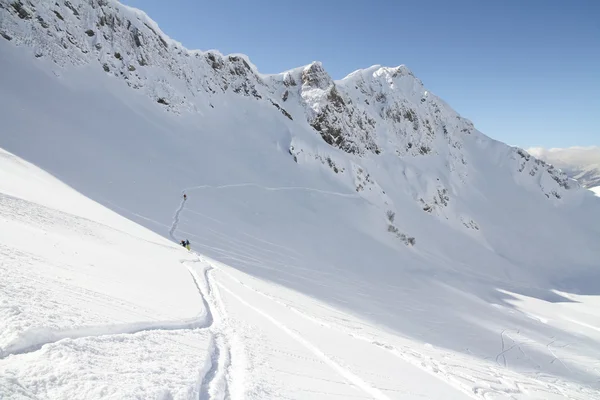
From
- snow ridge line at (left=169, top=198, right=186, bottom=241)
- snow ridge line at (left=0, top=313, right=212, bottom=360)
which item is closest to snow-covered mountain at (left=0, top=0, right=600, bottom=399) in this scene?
snow ridge line at (left=0, top=313, right=212, bottom=360)

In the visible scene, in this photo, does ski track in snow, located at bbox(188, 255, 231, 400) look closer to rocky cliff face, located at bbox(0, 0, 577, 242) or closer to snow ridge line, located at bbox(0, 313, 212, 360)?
snow ridge line, located at bbox(0, 313, 212, 360)

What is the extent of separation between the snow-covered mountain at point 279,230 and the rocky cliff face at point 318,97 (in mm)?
268

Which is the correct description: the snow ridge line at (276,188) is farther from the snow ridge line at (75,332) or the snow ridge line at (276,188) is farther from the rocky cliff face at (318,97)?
the snow ridge line at (75,332)

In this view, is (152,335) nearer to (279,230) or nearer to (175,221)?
(175,221)

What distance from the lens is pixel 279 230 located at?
31.8 m

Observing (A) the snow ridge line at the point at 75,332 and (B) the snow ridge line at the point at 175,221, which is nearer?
(A) the snow ridge line at the point at 75,332

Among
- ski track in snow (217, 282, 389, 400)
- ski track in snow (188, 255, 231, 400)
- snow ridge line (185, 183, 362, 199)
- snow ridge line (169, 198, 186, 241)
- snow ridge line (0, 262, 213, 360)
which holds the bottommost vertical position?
ski track in snow (188, 255, 231, 400)

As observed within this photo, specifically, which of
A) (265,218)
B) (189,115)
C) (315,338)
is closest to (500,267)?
(265,218)

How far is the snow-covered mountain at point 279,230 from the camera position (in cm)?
577

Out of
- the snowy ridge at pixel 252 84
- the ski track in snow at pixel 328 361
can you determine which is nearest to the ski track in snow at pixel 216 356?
the ski track in snow at pixel 328 361

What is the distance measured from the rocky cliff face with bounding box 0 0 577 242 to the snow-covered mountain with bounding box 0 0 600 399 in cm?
27

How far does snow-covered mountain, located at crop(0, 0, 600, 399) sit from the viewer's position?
577 centimetres

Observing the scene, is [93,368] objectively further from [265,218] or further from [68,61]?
[68,61]

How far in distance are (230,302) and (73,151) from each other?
74.3 ft
